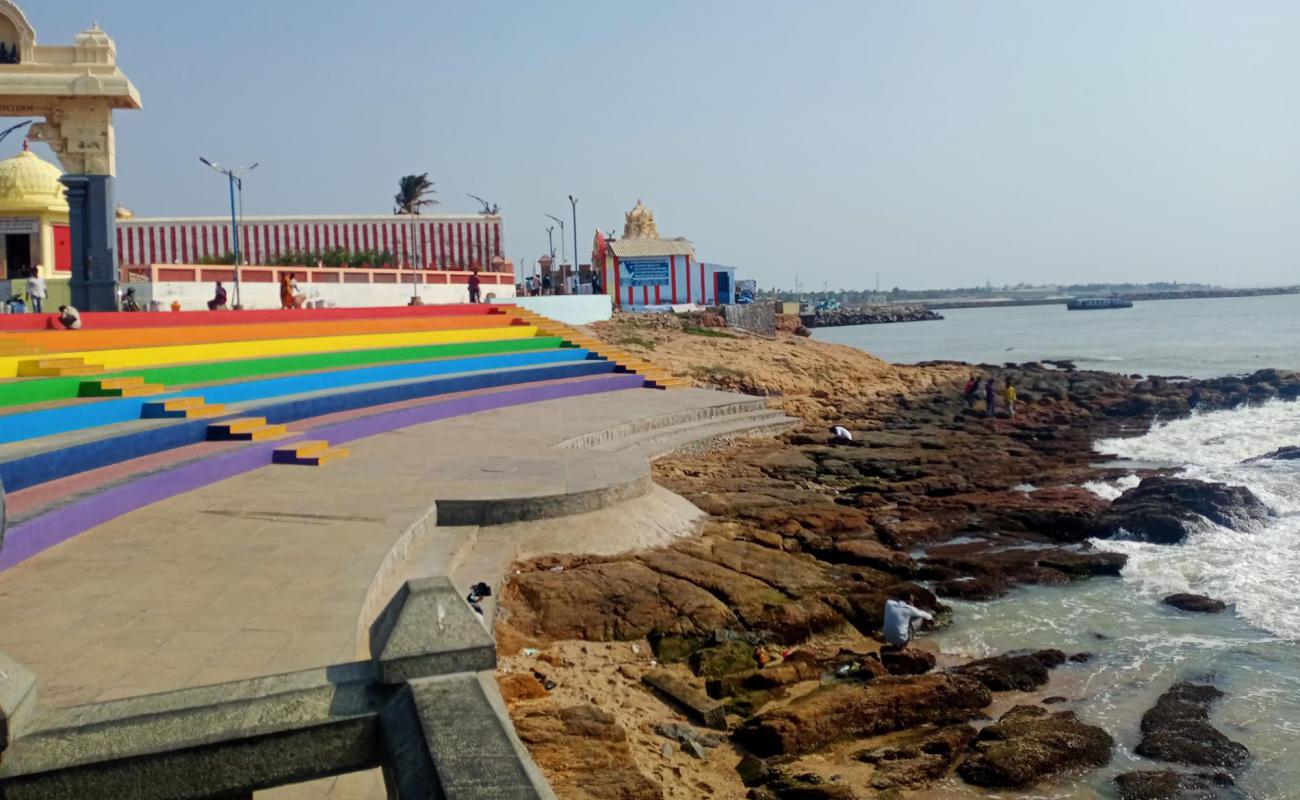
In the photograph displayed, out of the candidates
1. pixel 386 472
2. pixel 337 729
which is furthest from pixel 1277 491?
pixel 337 729

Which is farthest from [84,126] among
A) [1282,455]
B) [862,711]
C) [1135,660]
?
[1282,455]

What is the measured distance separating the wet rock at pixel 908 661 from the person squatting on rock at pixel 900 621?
0.52 meters

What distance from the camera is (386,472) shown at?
36.3 ft

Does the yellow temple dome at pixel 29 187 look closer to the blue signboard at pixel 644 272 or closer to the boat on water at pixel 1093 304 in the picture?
the blue signboard at pixel 644 272

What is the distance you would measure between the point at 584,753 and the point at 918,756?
2213 mm

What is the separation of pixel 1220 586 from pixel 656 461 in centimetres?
761

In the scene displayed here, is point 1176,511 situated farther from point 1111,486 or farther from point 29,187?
point 29,187

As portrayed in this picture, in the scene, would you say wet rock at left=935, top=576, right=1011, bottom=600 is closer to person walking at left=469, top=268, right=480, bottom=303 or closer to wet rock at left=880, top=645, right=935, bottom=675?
wet rock at left=880, top=645, right=935, bottom=675

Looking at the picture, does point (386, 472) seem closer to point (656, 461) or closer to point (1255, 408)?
point (656, 461)

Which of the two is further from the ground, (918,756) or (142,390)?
(142,390)

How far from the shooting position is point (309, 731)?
109 inches

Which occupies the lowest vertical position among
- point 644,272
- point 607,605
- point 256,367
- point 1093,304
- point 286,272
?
point 607,605

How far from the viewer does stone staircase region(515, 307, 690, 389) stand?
2173 cm

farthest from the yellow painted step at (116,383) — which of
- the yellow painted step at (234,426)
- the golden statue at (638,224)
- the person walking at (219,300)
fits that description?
the golden statue at (638,224)
